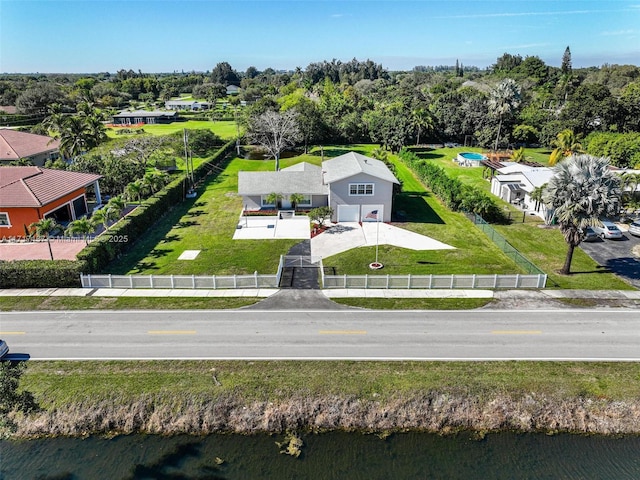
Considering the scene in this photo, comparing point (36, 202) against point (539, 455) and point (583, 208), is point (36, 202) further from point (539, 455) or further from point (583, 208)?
point (583, 208)

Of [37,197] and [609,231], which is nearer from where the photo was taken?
[37,197]

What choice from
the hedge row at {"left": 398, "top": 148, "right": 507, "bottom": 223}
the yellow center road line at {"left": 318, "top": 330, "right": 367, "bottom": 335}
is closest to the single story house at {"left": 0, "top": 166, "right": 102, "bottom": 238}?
the yellow center road line at {"left": 318, "top": 330, "right": 367, "bottom": 335}

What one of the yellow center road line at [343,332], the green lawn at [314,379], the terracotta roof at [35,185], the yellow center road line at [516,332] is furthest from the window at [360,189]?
the terracotta roof at [35,185]

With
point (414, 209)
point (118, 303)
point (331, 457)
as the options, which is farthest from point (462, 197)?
point (331, 457)

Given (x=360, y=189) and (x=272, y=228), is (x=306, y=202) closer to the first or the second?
(x=272, y=228)

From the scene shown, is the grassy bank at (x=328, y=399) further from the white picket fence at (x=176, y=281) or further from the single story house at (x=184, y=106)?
the single story house at (x=184, y=106)

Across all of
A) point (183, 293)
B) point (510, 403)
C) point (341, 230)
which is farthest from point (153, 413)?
point (341, 230)

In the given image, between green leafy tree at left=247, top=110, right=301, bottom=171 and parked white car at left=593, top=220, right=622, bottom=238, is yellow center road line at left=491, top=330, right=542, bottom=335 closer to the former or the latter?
parked white car at left=593, top=220, right=622, bottom=238
